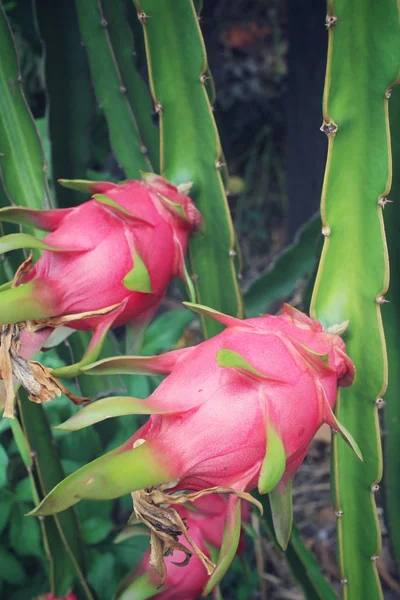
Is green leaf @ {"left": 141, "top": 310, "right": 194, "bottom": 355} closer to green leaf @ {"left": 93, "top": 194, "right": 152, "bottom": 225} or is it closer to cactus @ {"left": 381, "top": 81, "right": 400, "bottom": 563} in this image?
cactus @ {"left": 381, "top": 81, "right": 400, "bottom": 563}

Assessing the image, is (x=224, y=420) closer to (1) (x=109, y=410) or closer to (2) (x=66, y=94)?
(1) (x=109, y=410)

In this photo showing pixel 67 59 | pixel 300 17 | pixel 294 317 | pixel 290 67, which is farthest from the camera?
pixel 290 67

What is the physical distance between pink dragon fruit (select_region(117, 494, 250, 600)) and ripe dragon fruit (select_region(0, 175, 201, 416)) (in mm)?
242

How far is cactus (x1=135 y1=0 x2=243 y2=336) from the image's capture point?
0.66m

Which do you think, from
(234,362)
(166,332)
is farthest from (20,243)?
(166,332)

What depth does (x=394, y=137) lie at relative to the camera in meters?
0.72

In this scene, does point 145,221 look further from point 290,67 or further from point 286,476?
point 290,67

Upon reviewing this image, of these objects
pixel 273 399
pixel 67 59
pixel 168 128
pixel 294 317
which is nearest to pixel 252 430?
pixel 273 399

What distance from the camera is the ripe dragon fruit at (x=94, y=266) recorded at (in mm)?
525

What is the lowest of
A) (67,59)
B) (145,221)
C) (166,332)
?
(166,332)

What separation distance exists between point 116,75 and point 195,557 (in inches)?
23.8

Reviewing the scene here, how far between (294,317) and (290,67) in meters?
1.12

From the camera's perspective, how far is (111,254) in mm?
558

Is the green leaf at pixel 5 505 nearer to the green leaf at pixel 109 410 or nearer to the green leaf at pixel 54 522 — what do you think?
the green leaf at pixel 54 522
